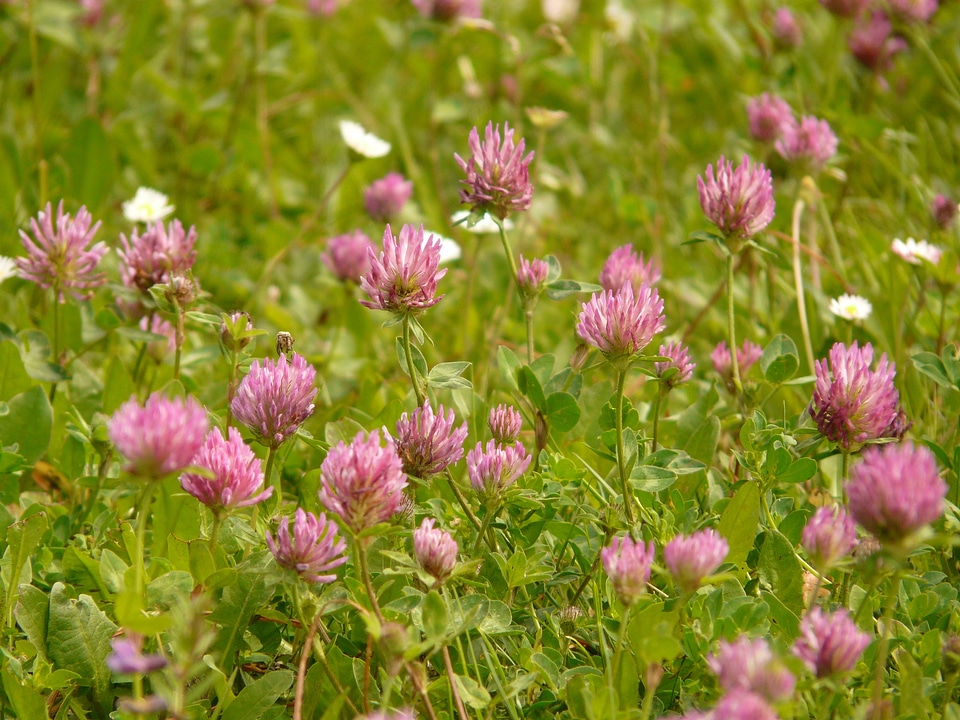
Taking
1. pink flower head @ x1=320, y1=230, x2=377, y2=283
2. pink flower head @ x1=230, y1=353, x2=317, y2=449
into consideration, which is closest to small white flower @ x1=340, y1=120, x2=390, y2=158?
pink flower head @ x1=320, y1=230, x2=377, y2=283

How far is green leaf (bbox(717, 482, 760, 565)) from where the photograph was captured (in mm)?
1493

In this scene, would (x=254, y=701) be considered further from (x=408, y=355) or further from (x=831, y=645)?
(x=831, y=645)

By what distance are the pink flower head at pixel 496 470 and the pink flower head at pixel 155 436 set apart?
44 centimetres

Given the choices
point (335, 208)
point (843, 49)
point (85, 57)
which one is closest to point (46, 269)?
point (335, 208)

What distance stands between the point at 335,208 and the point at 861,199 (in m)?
1.52

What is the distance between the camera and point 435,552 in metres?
1.25

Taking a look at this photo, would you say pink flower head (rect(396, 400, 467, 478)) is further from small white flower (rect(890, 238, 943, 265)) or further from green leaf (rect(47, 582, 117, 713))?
small white flower (rect(890, 238, 943, 265))

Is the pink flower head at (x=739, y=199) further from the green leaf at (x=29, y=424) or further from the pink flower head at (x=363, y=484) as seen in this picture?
the green leaf at (x=29, y=424)

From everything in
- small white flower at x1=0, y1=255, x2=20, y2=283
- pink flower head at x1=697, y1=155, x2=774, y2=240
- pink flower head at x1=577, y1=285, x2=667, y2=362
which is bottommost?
small white flower at x1=0, y1=255, x2=20, y2=283

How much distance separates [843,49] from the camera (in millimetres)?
3604

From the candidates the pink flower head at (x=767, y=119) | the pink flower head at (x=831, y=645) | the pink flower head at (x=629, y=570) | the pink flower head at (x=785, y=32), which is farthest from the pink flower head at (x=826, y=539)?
the pink flower head at (x=785, y=32)

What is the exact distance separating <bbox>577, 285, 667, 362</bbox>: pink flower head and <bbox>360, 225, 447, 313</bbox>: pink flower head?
0.21m

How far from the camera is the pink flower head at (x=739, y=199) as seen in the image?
1.59 meters

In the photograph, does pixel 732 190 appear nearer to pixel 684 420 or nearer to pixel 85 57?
pixel 684 420
